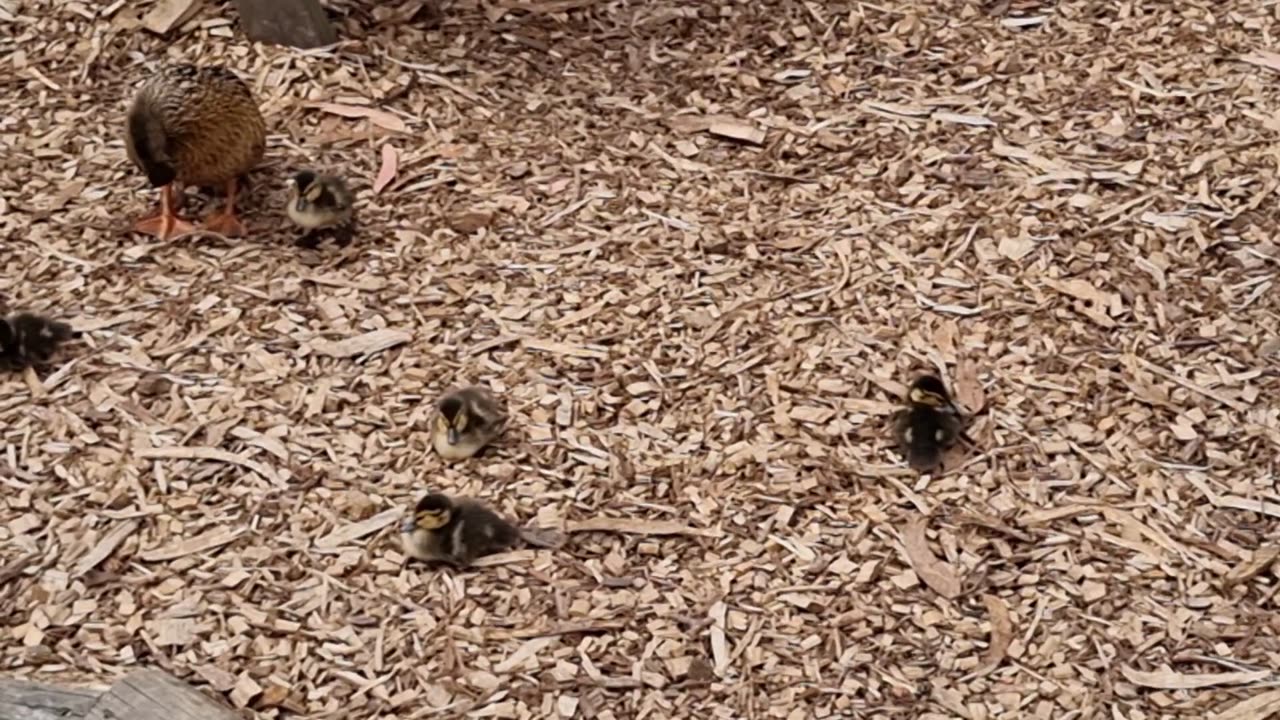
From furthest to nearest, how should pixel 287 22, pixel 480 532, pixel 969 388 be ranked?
pixel 287 22 < pixel 969 388 < pixel 480 532

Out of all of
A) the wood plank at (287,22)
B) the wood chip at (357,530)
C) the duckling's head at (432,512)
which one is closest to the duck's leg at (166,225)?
the wood plank at (287,22)

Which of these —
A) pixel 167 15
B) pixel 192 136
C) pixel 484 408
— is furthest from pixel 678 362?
pixel 167 15

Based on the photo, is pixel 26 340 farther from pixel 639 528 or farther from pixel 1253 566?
pixel 1253 566

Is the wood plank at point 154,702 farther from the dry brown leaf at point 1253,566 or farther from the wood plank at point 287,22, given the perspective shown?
the wood plank at point 287,22

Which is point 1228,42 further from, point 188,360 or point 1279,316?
point 188,360

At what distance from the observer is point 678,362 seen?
383 cm

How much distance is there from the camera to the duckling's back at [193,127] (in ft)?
13.3

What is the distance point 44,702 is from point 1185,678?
2263 mm

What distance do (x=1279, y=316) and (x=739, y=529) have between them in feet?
5.05

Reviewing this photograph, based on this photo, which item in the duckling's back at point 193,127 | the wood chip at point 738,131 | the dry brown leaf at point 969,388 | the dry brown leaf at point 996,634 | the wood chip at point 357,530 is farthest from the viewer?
the wood chip at point 738,131

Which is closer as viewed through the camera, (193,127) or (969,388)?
(969,388)

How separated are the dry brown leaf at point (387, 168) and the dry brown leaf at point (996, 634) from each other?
2076 mm

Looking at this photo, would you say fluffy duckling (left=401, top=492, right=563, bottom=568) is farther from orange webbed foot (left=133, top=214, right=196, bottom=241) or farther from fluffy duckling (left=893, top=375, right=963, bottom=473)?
orange webbed foot (left=133, top=214, right=196, bottom=241)

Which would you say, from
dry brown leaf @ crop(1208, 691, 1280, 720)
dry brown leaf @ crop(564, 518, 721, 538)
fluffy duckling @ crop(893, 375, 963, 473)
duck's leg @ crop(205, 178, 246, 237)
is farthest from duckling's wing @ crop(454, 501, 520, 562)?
dry brown leaf @ crop(1208, 691, 1280, 720)
